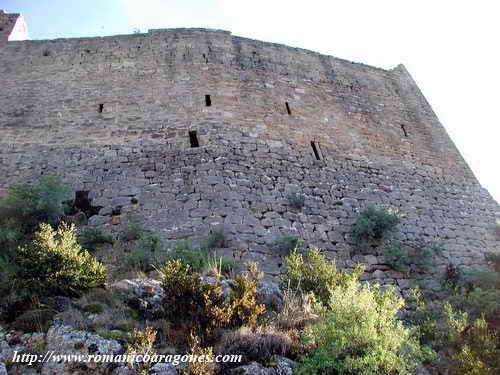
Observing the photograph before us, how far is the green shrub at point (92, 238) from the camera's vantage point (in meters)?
6.54

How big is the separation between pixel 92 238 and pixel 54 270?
2.10 meters

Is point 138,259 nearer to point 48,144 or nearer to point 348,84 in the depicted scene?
point 48,144

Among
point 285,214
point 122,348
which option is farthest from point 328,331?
point 285,214

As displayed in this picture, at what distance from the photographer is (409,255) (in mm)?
7621

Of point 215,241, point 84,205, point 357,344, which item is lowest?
point 357,344

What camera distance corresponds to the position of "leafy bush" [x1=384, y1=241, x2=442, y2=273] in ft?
24.2

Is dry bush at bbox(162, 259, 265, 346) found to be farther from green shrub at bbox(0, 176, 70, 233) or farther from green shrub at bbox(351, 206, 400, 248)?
green shrub at bbox(351, 206, 400, 248)

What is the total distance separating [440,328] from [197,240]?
11.8 ft

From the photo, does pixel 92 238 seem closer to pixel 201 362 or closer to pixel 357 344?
pixel 201 362

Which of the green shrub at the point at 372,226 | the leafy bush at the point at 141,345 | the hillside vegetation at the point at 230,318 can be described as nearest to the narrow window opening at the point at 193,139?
the hillside vegetation at the point at 230,318

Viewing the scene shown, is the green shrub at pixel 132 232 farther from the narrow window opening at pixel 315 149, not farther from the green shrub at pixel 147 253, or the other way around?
the narrow window opening at pixel 315 149

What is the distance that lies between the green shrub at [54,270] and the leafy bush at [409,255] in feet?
15.9

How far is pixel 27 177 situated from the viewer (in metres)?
7.74

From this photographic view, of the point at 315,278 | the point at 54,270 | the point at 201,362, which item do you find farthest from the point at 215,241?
the point at 201,362
